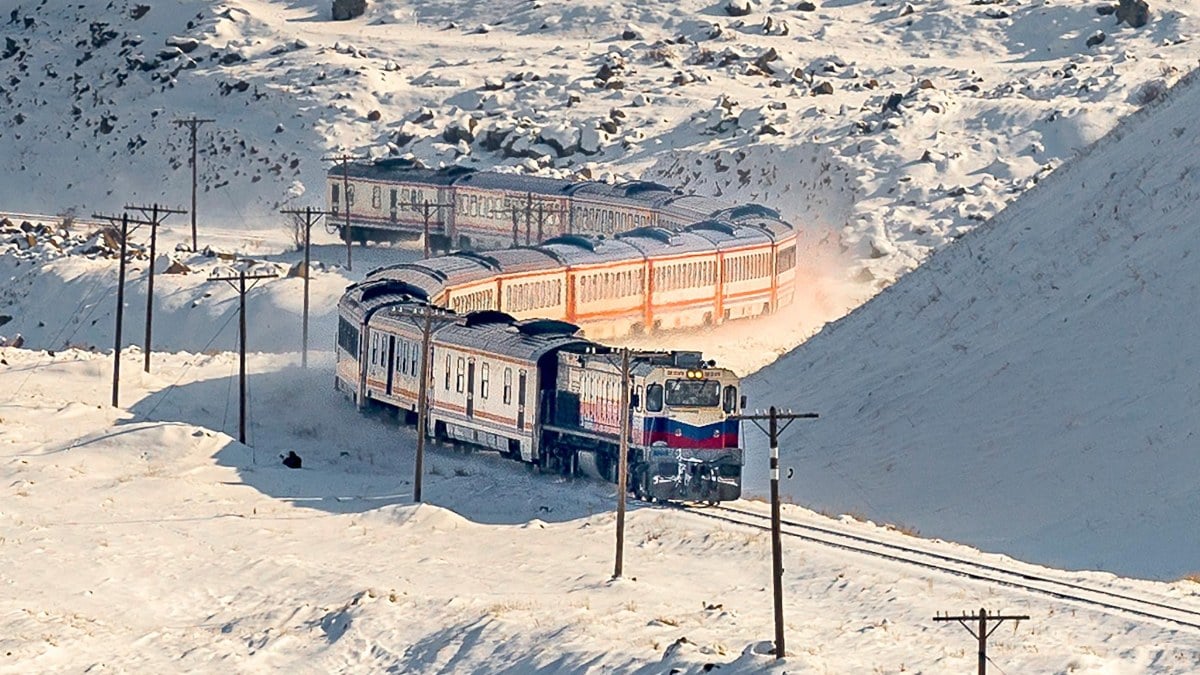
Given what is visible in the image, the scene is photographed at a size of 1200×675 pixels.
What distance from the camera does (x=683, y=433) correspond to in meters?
43.6

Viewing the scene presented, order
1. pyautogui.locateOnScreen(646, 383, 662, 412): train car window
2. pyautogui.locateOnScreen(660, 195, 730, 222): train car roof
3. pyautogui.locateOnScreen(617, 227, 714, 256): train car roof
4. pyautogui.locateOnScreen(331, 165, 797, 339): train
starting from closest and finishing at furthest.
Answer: pyautogui.locateOnScreen(646, 383, 662, 412): train car window → pyautogui.locateOnScreen(331, 165, 797, 339): train → pyautogui.locateOnScreen(617, 227, 714, 256): train car roof → pyautogui.locateOnScreen(660, 195, 730, 222): train car roof

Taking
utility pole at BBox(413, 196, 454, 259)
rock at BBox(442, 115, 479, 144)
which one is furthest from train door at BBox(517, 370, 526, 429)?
rock at BBox(442, 115, 479, 144)

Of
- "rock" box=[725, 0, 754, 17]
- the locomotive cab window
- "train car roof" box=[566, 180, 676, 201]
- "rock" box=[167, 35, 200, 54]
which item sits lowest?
the locomotive cab window

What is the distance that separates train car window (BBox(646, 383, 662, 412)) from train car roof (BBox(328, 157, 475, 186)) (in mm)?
48186

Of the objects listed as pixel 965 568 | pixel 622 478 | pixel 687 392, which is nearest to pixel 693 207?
pixel 687 392

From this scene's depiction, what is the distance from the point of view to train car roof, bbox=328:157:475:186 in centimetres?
→ 9156

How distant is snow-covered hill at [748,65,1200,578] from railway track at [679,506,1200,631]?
13.0ft

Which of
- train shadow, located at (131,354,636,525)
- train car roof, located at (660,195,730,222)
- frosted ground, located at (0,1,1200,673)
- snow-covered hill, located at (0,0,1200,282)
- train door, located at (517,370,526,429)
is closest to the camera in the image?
frosted ground, located at (0,1,1200,673)

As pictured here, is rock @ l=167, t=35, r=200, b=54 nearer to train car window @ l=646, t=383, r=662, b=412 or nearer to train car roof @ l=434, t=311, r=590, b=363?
train car roof @ l=434, t=311, r=590, b=363

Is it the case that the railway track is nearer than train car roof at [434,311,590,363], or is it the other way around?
the railway track

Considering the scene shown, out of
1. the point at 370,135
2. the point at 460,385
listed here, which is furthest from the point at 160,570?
the point at 370,135

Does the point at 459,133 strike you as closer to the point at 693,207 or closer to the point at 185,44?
the point at 185,44

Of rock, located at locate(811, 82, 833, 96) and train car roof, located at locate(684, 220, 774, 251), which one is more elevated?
rock, located at locate(811, 82, 833, 96)

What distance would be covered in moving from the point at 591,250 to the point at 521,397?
23.5 meters
